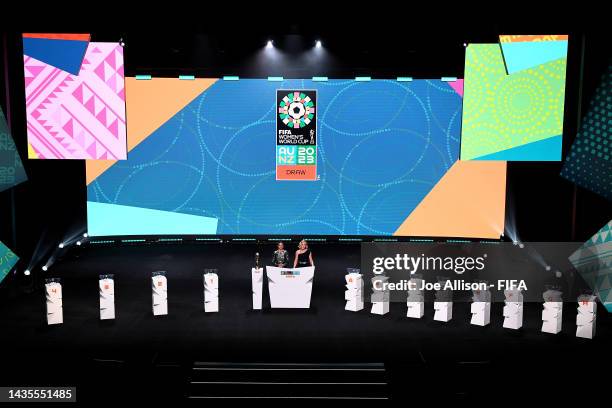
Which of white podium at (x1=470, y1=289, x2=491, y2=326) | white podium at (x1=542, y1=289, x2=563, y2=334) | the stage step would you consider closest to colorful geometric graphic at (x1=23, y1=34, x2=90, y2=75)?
the stage step

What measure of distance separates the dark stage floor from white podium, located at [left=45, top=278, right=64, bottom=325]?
15 cm

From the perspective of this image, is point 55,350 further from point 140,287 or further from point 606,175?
point 606,175

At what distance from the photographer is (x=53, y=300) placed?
611 centimetres

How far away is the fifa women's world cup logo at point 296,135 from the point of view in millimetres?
9844

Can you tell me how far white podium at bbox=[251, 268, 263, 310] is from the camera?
21.6 feet

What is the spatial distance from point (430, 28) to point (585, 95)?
8.80 ft

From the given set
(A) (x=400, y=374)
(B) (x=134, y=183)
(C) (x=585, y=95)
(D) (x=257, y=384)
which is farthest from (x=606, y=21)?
(B) (x=134, y=183)

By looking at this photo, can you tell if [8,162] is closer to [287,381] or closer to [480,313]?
[287,381]

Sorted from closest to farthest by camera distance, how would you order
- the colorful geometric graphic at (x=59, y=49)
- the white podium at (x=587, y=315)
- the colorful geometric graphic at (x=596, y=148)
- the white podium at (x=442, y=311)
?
the white podium at (x=587, y=315)
the white podium at (x=442, y=311)
the colorful geometric graphic at (x=596, y=148)
the colorful geometric graphic at (x=59, y=49)

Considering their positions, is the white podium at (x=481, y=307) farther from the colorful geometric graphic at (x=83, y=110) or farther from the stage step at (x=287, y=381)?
the colorful geometric graphic at (x=83, y=110)

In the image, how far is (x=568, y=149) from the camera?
813 cm

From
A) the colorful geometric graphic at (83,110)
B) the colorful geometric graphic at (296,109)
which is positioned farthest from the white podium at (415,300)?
the colorful geometric graphic at (83,110)

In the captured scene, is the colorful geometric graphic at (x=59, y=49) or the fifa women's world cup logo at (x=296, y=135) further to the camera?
the fifa women's world cup logo at (x=296, y=135)

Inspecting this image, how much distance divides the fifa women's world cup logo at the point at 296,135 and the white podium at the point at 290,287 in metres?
3.64
